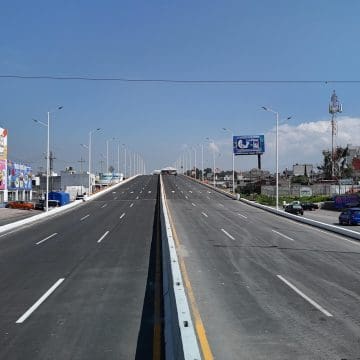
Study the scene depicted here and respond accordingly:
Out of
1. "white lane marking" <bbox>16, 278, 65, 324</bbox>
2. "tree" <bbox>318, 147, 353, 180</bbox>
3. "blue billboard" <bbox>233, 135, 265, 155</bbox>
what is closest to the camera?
"white lane marking" <bbox>16, 278, 65, 324</bbox>

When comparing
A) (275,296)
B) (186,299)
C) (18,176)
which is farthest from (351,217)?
(18,176)

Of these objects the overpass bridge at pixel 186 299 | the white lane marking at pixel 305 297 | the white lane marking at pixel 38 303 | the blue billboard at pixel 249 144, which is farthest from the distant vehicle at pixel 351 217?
the blue billboard at pixel 249 144

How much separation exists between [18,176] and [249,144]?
48.6m

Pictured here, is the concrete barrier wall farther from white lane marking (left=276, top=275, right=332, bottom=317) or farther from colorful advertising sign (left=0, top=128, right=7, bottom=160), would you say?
colorful advertising sign (left=0, top=128, right=7, bottom=160)

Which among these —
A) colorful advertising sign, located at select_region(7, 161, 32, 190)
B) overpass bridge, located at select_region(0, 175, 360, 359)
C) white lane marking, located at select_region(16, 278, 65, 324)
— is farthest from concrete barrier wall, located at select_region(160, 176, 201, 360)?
colorful advertising sign, located at select_region(7, 161, 32, 190)

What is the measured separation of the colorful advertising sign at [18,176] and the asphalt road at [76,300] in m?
58.6

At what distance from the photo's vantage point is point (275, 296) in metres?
11.3

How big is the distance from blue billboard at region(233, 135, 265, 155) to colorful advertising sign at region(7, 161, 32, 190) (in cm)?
4366

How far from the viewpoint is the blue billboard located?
106m

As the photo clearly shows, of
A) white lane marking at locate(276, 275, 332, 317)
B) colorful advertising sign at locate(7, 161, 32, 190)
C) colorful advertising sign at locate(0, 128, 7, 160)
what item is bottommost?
white lane marking at locate(276, 275, 332, 317)

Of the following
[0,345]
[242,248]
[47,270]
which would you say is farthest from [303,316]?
[242,248]

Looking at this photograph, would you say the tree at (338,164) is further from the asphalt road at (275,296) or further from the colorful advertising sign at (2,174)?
the asphalt road at (275,296)

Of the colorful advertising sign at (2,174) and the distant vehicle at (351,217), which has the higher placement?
the colorful advertising sign at (2,174)

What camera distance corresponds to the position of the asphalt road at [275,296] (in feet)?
25.3
